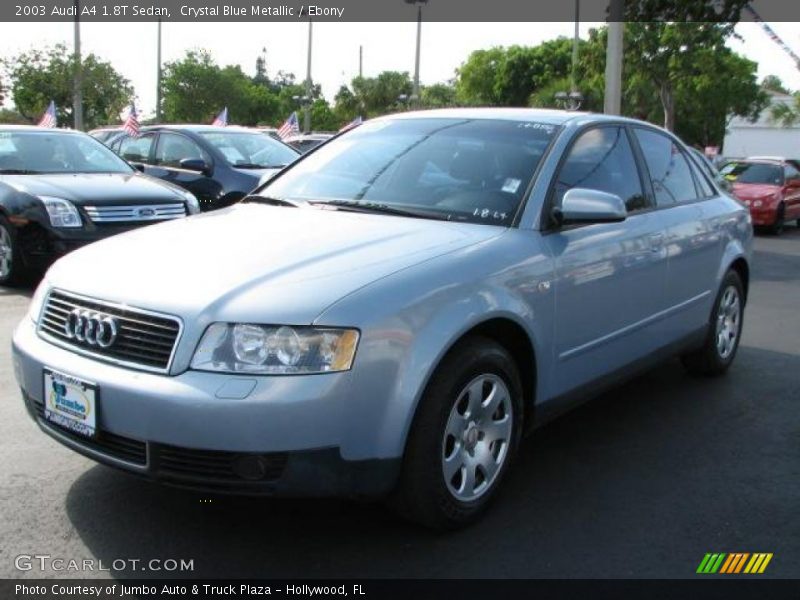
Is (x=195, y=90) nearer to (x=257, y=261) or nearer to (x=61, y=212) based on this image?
(x=61, y=212)

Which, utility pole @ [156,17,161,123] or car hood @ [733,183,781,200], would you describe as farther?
utility pole @ [156,17,161,123]

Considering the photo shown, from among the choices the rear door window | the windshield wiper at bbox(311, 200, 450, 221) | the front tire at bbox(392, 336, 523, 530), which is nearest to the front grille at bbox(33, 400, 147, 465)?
the front tire at bbox(392, 336, 523, 530)

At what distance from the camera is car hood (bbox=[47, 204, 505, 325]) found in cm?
295

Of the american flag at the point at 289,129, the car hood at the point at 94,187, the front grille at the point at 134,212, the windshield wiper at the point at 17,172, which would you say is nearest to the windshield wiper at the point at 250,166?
the car hood at the point at 94,187

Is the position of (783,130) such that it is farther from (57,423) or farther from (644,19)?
(57,423)

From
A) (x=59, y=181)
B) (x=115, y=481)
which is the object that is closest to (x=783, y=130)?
(x=59, y=181)

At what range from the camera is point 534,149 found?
13.4 feet

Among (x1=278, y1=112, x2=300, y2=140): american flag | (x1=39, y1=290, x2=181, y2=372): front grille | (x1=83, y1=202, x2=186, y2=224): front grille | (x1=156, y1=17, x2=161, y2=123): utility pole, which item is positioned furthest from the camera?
(x1=156, y1=17, x2=161, y2=123): utility pole

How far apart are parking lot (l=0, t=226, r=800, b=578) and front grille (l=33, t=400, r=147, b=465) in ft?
1.26

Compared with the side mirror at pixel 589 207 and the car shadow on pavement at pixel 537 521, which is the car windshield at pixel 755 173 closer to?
the car shadow on pavement at pixel 537 521

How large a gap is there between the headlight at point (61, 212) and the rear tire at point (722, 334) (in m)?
5.28

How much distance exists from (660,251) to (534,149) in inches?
40.3

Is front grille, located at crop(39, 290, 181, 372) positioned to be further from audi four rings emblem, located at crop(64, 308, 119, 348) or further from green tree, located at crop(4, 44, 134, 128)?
green tree, located at crop(4, 44, 134, 128)

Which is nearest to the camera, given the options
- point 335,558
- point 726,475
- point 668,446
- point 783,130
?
point 335,558
